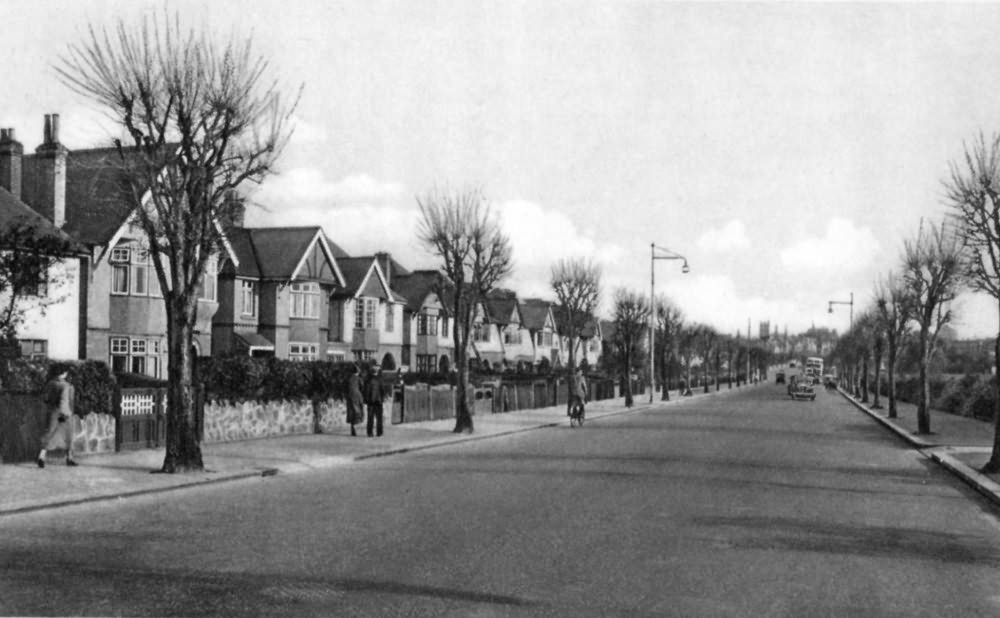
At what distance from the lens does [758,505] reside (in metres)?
12.9

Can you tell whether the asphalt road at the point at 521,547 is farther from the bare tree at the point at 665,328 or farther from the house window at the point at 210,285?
the bare tree at the point at 665,328

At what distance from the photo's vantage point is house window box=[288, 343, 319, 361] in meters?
45.0

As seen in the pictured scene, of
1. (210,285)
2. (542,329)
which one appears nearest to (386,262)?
(210,285)

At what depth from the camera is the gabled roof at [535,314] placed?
327 ft

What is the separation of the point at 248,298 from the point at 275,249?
11.1 feet

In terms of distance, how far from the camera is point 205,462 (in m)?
17.3

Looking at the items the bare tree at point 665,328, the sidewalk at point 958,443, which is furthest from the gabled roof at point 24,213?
the bare tree at point 665,328

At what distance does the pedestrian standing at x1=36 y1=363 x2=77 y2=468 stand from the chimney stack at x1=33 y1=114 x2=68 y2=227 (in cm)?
1720

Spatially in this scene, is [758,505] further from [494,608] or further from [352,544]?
[494,608]

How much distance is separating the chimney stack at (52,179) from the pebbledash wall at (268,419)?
12.6m

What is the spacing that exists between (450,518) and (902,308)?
3593 centimetres

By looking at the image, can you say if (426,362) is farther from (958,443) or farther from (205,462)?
(205,462)

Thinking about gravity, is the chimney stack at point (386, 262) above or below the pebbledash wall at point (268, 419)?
above

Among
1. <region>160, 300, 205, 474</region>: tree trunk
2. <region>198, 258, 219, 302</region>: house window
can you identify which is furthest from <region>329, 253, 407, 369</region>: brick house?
<region>160, 300, 205, 474</region>: tree trunk
